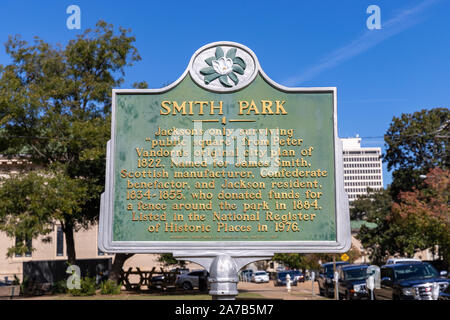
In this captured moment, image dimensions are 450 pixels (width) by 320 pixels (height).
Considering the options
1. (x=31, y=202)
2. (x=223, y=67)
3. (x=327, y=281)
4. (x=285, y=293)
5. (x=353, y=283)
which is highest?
(x=223, y=67)

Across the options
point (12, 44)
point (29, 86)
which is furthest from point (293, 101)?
point (12, 44)

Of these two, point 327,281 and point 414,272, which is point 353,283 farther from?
point 327,281

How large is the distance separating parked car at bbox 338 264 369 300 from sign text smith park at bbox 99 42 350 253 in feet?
52.9

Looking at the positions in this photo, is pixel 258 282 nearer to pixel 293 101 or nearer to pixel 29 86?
pixel 29 86

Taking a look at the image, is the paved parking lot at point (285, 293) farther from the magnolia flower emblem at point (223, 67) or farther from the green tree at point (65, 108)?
the magnolia flower emblem at point (223, 67)

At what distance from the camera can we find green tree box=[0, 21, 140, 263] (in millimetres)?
25016

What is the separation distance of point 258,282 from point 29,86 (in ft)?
115

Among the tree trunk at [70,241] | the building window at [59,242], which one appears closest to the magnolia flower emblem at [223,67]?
the tree trunk at [70,241]

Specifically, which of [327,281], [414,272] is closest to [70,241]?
[327,281]

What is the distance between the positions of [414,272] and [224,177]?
14.4m

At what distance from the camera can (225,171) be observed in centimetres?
848

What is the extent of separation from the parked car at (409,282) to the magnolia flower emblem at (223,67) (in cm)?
1255

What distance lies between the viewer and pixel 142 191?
850 centimetres

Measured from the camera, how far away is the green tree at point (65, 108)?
25016 mm
